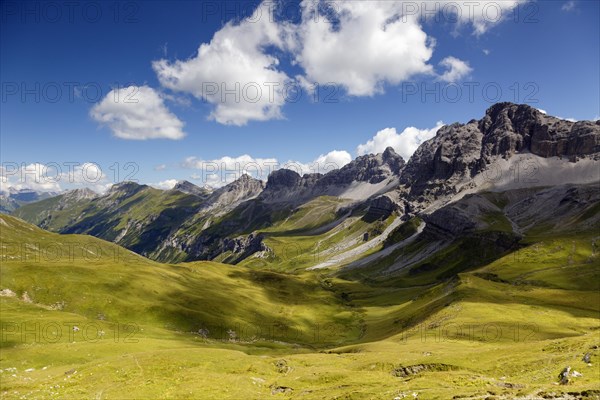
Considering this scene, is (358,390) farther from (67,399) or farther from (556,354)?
(67,399)

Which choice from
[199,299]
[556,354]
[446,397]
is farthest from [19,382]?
[199,299]

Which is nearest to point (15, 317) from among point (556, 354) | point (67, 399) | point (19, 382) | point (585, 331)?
point (19, 382)

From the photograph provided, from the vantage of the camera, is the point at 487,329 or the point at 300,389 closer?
the point at 300,389

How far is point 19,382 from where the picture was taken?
51688 mm

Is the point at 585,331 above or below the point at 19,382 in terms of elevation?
below

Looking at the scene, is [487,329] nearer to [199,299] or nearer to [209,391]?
[209,391]

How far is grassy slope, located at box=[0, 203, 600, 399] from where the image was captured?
46719 millimetres

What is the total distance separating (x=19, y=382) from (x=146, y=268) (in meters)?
99.3

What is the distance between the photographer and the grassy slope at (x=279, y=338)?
153 ft

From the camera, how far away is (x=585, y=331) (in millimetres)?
86312

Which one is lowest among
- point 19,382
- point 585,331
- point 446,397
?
point 585,331

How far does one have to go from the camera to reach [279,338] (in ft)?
397

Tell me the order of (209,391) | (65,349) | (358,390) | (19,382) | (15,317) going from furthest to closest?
(15,317)
(65,349)
(19,382)
(209,391)
(358,390)

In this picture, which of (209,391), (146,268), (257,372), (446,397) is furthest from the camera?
(146,268)
